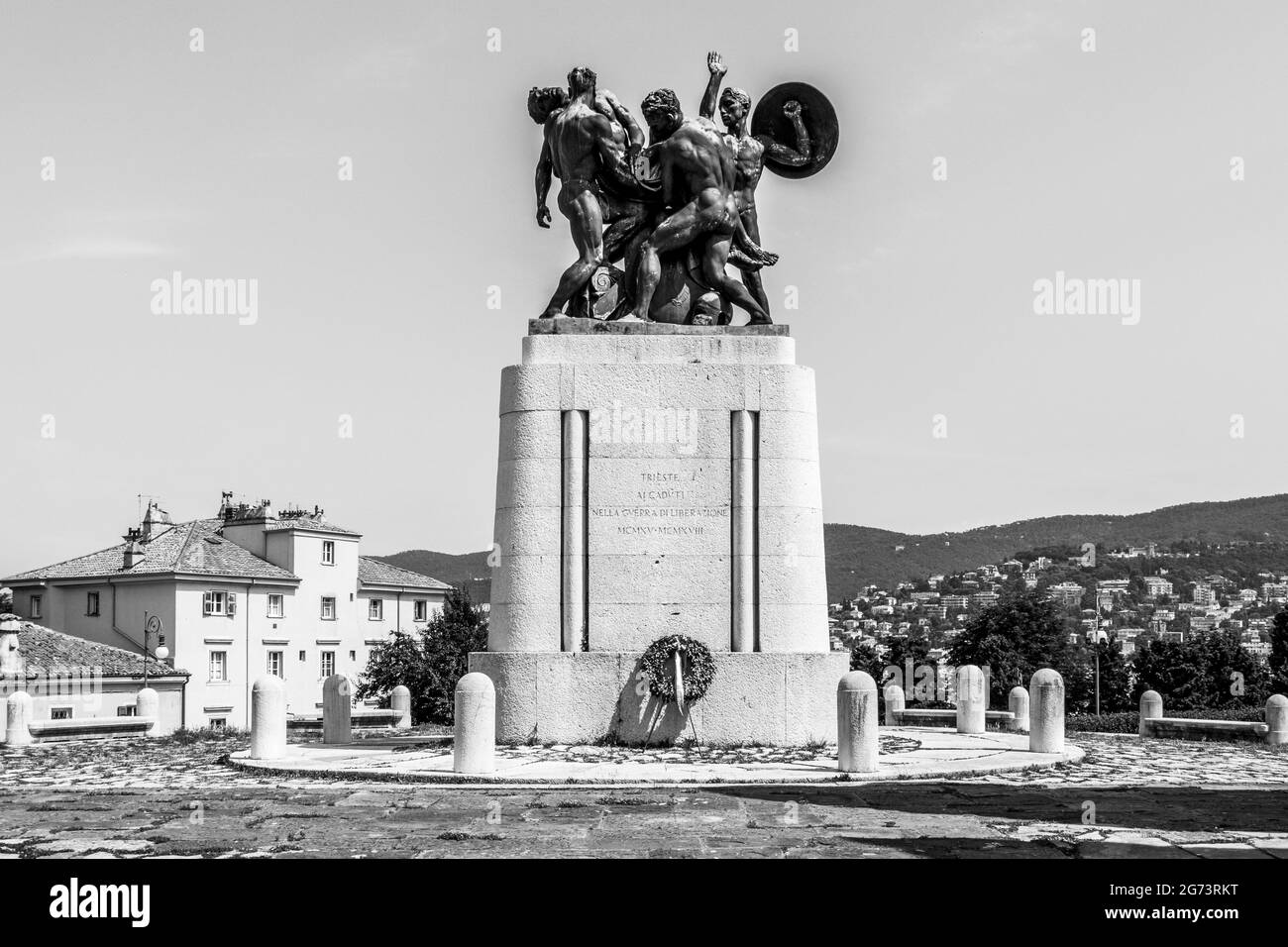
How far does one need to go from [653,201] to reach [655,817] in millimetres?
12891

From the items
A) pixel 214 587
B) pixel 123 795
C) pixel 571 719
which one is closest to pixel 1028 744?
pixel 571 719

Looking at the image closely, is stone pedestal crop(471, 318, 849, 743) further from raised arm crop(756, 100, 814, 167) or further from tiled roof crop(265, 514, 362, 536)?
tiled roof crop(265, 514, 362, 536)

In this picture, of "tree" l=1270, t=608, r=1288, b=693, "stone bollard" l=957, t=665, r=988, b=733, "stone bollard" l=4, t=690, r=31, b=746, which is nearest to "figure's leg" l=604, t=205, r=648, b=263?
"stone bollard" l=957, t=665, r=988, b=733

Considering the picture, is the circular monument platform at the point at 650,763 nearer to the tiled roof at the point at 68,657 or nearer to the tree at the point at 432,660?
the tiled roof at the point at 68,657

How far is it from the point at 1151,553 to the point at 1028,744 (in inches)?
5615

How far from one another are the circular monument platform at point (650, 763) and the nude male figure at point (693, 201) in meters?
7.30

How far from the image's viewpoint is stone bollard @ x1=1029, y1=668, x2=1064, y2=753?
73.3ft

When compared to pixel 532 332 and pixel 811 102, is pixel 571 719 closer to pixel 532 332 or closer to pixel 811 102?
pixel 532 332

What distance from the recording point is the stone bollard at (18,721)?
27.5 m

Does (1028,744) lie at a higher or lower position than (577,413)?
lower

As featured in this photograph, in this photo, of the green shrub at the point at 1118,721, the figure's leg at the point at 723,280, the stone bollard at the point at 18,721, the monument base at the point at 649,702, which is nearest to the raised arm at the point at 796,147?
the figure's leg at the point at 723,280

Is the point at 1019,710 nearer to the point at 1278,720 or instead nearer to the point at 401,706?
the point at 1278,720
